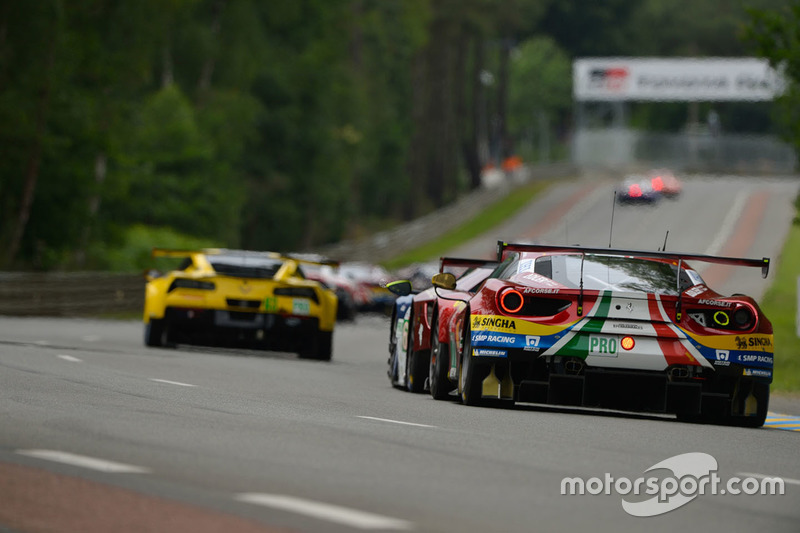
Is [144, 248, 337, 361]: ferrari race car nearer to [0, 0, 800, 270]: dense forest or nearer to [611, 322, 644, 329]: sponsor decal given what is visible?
[611, 322, 644, 329]: sponsor decal

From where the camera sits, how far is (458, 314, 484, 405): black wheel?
43.2 ft

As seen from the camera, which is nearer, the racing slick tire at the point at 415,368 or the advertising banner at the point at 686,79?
the racing slick tire at the point at 415,368

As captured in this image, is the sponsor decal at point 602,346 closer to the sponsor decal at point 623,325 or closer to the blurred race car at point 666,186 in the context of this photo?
the sponsor decal at point 623,325

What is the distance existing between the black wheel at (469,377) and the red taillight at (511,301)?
0.36 meters

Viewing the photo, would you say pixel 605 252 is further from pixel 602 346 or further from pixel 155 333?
pixel 155 333

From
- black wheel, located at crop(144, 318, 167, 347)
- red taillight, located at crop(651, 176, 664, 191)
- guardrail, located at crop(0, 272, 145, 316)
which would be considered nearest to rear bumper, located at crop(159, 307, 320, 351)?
black wheel, located at crop(144, 318, 167, 347)

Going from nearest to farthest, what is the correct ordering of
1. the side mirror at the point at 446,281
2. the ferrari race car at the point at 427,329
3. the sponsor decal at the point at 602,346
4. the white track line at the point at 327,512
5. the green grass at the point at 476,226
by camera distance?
the white track line at the point at 327,512
the sponsor decal at the point at 602,346
the side mirror at the point at 446,281
the ferrari race car at the point at 427,329
the green grass at the point at 476,226

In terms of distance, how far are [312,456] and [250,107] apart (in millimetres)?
61018

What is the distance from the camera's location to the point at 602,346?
12.8 metres

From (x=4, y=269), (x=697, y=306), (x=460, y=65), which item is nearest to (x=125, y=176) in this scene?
(x=4, y=269)

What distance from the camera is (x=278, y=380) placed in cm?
1617

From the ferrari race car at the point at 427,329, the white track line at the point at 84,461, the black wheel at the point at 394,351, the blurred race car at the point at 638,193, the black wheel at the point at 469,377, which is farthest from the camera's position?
the blurred race car at the point at 638,193

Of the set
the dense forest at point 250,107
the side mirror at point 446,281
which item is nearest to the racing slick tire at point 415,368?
the side mirror at point 446,281
